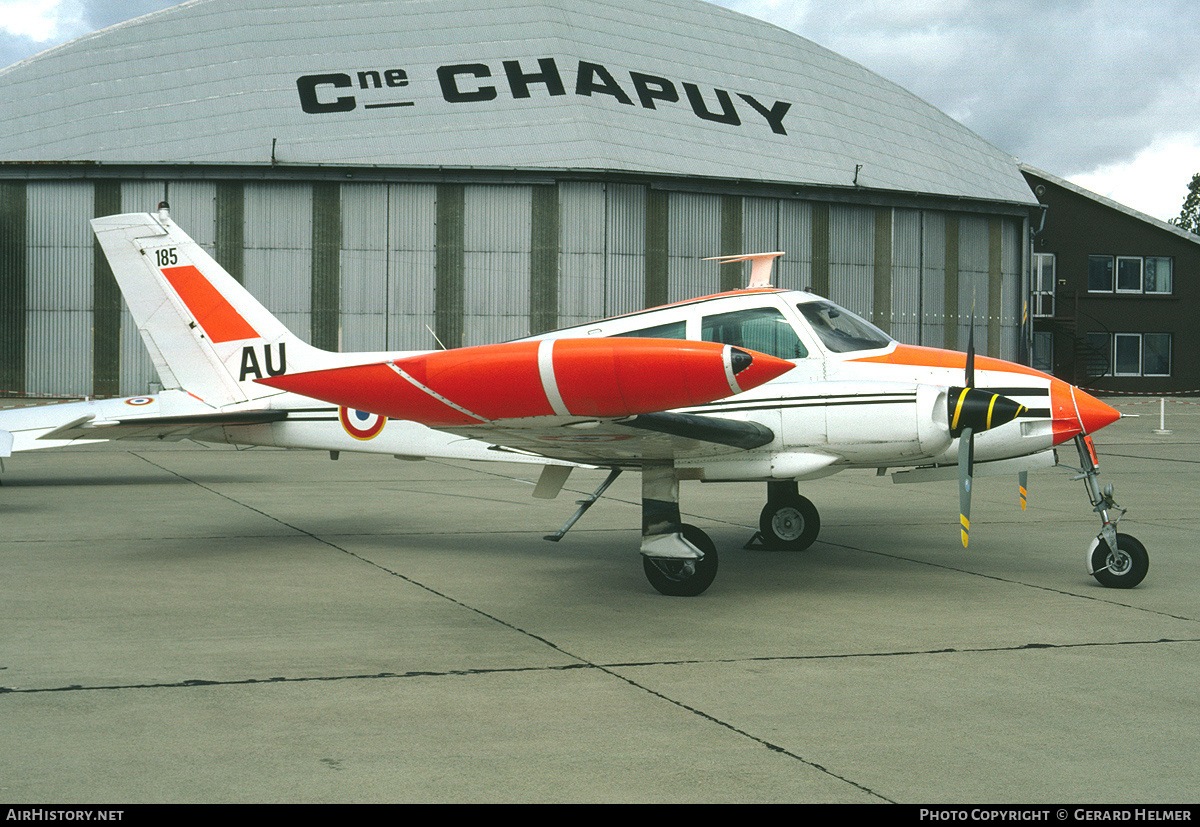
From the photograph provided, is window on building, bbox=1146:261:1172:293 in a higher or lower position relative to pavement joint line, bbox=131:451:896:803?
higher

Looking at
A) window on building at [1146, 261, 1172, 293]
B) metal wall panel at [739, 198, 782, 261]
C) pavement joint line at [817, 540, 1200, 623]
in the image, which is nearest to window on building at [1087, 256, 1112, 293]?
window on building at [1146, 261, 1172, 293]

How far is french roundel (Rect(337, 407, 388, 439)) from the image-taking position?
1018 cm

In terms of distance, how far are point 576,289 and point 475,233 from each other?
359cm

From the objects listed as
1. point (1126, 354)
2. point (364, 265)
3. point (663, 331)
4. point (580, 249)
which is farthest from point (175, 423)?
point (1126, 354)

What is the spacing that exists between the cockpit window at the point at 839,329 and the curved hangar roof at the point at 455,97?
25.0 meters

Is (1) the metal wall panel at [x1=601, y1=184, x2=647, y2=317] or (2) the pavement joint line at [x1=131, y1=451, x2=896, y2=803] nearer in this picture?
(2) the pavement joint line at [x1=131, y1=451, x2=896, y2=803]

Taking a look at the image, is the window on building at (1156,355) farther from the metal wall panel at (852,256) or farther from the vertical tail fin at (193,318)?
the vertical tail fin at (193,318)

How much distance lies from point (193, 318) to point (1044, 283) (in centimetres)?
4401

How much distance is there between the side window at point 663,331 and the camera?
8750 mm

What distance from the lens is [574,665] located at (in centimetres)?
612

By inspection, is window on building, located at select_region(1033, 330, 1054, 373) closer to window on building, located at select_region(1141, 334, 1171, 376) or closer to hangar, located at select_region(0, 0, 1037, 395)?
window on building, located at select_region(1141, 334, 1171, 376)

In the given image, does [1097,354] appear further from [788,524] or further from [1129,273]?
[788,524]

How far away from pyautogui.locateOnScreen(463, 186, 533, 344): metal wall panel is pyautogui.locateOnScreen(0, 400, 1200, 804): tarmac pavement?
21336 mm

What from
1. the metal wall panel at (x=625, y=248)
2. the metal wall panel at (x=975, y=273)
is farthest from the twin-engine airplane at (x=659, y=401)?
the metal wall panel at (x=975, y=273)
